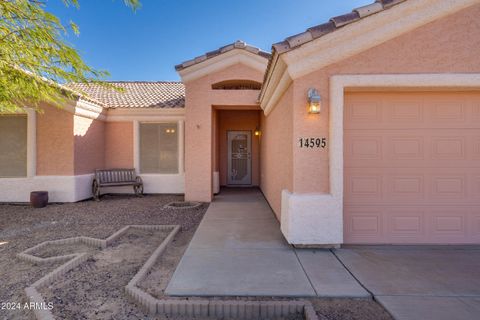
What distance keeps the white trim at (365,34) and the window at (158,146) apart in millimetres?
7810

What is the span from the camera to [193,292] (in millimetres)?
3174

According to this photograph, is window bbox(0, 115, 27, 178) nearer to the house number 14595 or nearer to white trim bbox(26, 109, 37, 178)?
white trim bbox(26, 109, 37, 178)

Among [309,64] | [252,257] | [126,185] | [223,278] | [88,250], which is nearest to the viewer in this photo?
[223,278]

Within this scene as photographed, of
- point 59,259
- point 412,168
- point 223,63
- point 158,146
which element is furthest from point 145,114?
point 412,168

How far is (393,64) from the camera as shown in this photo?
4605 millimetres

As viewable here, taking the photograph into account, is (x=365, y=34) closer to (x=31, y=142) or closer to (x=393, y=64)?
(x=393, y=64)

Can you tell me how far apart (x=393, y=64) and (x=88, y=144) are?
34.6ft

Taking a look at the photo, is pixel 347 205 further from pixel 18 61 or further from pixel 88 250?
pixel 18 61

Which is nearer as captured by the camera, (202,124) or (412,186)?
(412,186)

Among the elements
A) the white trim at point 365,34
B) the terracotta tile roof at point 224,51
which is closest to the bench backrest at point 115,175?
the terracotta tile roof at point 224,51

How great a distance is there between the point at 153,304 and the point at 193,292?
1.60 ft

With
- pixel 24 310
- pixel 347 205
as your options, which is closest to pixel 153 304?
pixel 24 310

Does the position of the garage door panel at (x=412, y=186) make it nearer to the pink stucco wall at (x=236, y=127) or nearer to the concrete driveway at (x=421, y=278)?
the concrete driveway at (x=421, y=278)

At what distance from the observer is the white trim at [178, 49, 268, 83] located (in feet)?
30.2
